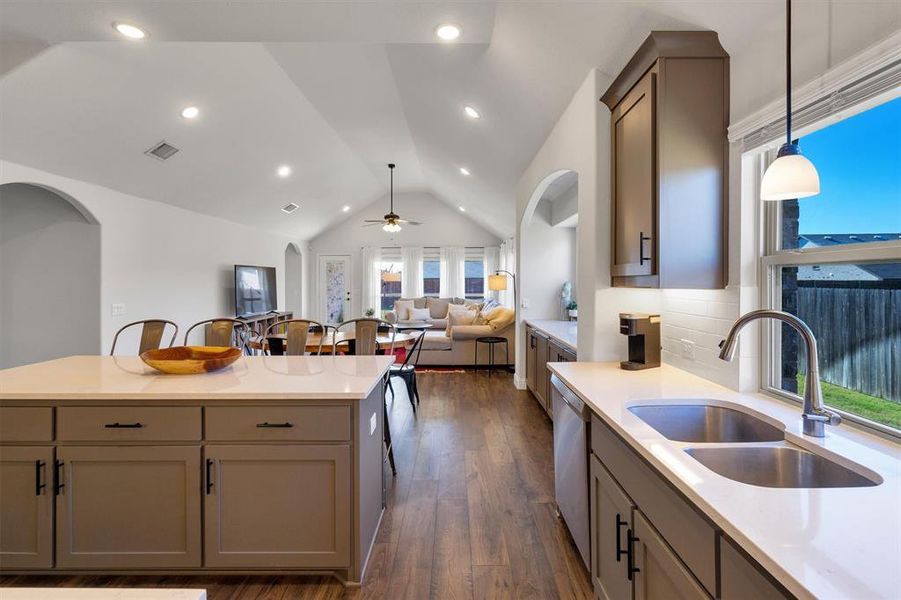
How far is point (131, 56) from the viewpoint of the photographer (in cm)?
345

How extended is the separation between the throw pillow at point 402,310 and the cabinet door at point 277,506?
800 centimetres

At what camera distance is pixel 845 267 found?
4.88ft

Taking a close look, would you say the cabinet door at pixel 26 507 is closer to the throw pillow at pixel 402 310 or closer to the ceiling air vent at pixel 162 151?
the ceiling air vent at pixel 162 151

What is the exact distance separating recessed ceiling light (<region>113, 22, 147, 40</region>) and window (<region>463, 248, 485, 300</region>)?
8514mm

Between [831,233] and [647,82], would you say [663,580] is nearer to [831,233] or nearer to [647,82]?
[831,233]

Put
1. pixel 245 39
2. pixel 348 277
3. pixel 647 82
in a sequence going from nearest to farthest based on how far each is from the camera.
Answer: pixel 647 82 → pixel 245 39 → pixel 348 277

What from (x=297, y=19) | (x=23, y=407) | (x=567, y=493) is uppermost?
(x=297, y=19)

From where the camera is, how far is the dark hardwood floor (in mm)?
1978

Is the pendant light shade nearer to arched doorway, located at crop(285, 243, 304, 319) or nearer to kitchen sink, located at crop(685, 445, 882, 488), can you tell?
kitchen sink, located at crop(685, 445, 882, 488)

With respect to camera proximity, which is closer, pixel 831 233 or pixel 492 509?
pixel 831 233

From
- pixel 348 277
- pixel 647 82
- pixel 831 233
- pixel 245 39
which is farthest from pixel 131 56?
pixel 348 277

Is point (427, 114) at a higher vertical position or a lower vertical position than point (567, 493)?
higher

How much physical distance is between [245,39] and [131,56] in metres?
1.67

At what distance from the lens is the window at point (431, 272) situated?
1071cm
